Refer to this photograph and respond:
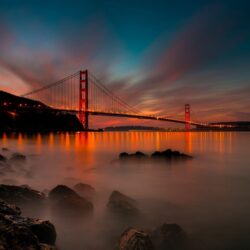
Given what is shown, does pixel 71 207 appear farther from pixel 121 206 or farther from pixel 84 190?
pixel 84 190

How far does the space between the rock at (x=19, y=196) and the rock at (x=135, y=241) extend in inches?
96.9

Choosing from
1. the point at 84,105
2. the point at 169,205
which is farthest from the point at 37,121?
the point at 169,205

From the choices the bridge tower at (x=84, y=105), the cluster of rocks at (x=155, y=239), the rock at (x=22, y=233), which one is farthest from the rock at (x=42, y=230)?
the bridge tower at (x=84, y=105)

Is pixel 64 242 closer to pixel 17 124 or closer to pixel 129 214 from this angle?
pixel 129 214

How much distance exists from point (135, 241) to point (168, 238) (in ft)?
2.42

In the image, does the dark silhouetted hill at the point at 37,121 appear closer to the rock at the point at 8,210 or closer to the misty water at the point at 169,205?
the misty water at the point at 169,205

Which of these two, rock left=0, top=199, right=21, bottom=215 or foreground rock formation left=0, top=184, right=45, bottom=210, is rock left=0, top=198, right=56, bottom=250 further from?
foreground rock formation left=0, top=184, right=45, bottom=210

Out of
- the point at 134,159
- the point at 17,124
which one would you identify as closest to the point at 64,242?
the point at 134,159

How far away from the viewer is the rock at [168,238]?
3.42 m

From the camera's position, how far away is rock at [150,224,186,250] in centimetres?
342

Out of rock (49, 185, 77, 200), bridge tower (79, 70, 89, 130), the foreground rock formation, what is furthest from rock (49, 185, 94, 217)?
bridge tower (79, 70, 89, 130)

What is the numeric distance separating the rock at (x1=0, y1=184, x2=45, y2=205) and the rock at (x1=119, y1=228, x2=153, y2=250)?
246cm

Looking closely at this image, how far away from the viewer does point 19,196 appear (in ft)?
15.8

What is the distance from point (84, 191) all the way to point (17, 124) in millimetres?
73586
